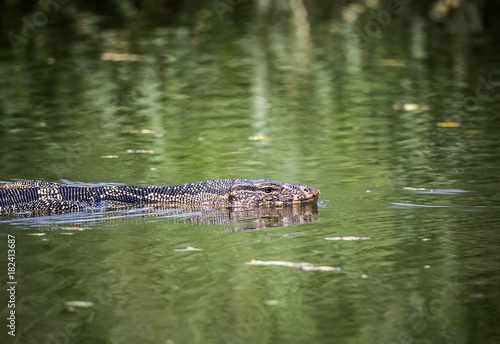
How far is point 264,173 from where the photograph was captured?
13.2m

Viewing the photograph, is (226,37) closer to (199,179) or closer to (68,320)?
(199,179)

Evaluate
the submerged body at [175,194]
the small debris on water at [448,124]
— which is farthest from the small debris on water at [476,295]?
the small debris on water at [448,124]

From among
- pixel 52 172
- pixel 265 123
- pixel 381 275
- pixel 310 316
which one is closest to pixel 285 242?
pixel 381 275

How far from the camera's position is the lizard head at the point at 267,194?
451 inches

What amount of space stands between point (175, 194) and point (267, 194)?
4.12ft

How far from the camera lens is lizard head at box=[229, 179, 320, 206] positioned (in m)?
11.4

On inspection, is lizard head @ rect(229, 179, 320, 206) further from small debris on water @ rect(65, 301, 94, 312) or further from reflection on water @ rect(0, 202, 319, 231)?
small debris on water @ rect(65, 301, 94, 312)

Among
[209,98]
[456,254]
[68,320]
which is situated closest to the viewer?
[68,320]

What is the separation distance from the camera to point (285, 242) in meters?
9.40

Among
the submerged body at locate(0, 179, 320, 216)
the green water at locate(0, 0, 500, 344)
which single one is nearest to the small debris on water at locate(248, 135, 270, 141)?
the green water at locate(0, 0, 500, 344)

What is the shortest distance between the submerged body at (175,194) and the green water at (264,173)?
0.53 metres

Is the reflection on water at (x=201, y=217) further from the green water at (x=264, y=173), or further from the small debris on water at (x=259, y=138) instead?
the small debris on water at (x=259, y=138)

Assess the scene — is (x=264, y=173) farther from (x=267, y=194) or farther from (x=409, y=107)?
(x=409, y=107)

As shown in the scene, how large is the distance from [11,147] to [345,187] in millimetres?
6546
